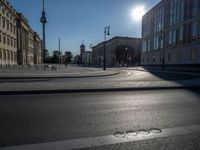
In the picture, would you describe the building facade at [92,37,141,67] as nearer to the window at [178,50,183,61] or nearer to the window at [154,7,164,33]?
the window at [154,7,164,33]

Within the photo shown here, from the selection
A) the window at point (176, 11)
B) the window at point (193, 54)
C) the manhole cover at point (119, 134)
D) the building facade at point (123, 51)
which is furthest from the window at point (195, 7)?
the building facade at point (123, 51)

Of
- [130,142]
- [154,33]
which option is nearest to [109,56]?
[154,33]

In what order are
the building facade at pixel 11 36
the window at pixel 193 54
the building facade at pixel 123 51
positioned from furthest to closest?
the building facade at pixel 123 51, the building facade at pixel 11 36, the window at pixel 193 54

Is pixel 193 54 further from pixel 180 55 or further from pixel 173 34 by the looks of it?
pixel 173 34

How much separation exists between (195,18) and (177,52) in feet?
32.3

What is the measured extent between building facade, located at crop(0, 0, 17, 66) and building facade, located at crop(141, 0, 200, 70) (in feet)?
128

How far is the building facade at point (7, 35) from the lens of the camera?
163ft

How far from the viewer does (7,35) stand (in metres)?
54.2

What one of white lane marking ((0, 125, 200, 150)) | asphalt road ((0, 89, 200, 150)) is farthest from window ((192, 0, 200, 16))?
white lane marking ((0, 125, 200, 150))

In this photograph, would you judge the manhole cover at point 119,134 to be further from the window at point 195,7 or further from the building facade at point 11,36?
the building facade at point 11,36

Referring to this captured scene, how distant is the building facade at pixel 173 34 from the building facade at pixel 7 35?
3915cm

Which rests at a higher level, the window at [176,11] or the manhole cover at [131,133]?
the window at [176,11]

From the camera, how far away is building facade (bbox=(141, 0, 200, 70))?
142ft

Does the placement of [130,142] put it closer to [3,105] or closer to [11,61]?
[3,105]
